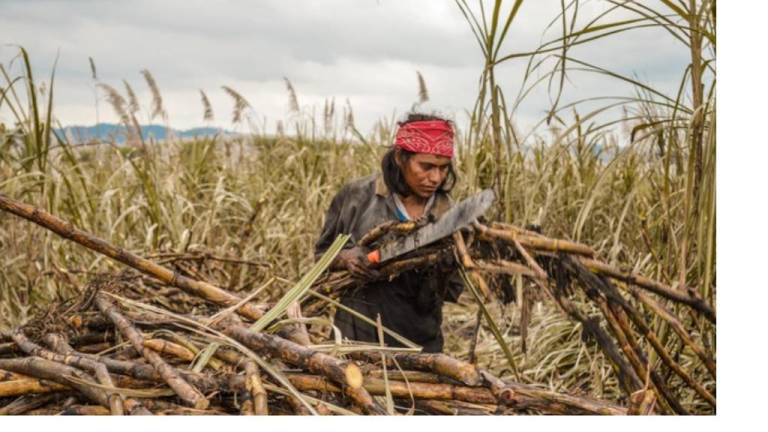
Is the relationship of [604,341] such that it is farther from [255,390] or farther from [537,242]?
[255,390]

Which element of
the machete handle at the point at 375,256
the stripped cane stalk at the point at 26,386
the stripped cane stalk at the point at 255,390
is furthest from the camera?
the machete handle at the point at 375,256

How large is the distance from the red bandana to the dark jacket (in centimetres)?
18

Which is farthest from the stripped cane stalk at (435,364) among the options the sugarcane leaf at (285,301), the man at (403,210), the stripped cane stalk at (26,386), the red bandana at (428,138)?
the red bandana at (428,138)

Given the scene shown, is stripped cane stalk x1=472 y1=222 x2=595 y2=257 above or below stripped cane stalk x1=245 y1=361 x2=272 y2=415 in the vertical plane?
above

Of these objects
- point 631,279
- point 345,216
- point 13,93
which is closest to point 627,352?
point 631,279

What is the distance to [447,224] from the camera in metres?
1.27

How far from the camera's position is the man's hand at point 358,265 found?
1.62 meters

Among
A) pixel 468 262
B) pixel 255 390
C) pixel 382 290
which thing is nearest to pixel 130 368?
pixel 255 390

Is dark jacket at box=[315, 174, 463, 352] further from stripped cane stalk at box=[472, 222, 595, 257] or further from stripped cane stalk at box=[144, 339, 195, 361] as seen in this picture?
stripped cane stalk at box=[144, 339, 195, 361]

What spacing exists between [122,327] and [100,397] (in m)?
0.19

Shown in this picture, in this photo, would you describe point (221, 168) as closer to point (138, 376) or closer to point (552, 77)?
point (552, 77)

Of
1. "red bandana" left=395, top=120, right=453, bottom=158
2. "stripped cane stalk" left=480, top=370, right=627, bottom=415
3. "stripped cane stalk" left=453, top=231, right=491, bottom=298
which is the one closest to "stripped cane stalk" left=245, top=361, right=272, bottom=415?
"stripped cane stalk" left=480, top=370, right=627, bottom=415

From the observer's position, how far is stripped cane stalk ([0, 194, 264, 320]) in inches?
48.9

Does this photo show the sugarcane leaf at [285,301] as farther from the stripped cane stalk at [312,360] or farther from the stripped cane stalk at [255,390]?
the stripped cane stalk at [255,390]
